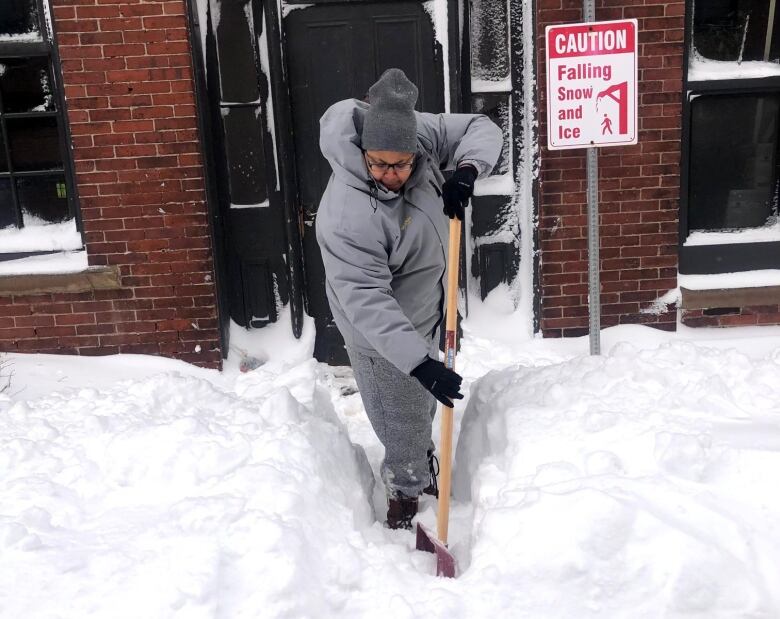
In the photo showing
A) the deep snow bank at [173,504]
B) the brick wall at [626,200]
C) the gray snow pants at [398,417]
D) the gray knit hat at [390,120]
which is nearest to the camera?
the deep snow bank at [173,504]

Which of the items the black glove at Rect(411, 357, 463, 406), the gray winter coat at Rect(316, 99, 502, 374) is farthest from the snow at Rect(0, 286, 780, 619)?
the gray winter coat at Rect(316, 99, 502, 374)

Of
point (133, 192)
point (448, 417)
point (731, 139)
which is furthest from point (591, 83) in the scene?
point (133, 192)

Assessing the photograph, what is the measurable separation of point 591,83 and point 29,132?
374cm

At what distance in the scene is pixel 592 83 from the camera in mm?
3936

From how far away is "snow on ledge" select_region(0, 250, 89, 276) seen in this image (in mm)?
4770

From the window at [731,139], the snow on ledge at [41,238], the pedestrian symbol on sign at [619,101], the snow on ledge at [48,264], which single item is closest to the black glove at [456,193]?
the pedestrian symbol on sign at [619,101]

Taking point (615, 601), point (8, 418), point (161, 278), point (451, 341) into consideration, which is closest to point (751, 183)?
point (451, 341)

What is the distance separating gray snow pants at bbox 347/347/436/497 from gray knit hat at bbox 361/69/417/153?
37.6 inches

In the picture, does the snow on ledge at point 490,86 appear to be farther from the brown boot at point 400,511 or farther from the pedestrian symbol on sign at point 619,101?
the brown boot at point 400,511

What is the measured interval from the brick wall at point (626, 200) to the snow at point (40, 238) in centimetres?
333

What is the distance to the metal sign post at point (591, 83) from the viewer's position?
3863 millimetres

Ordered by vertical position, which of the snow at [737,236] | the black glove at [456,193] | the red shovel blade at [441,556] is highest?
the black glove at [456,193]

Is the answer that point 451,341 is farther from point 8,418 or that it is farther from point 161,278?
point 161,278

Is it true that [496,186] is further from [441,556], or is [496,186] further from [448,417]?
[441,556]
